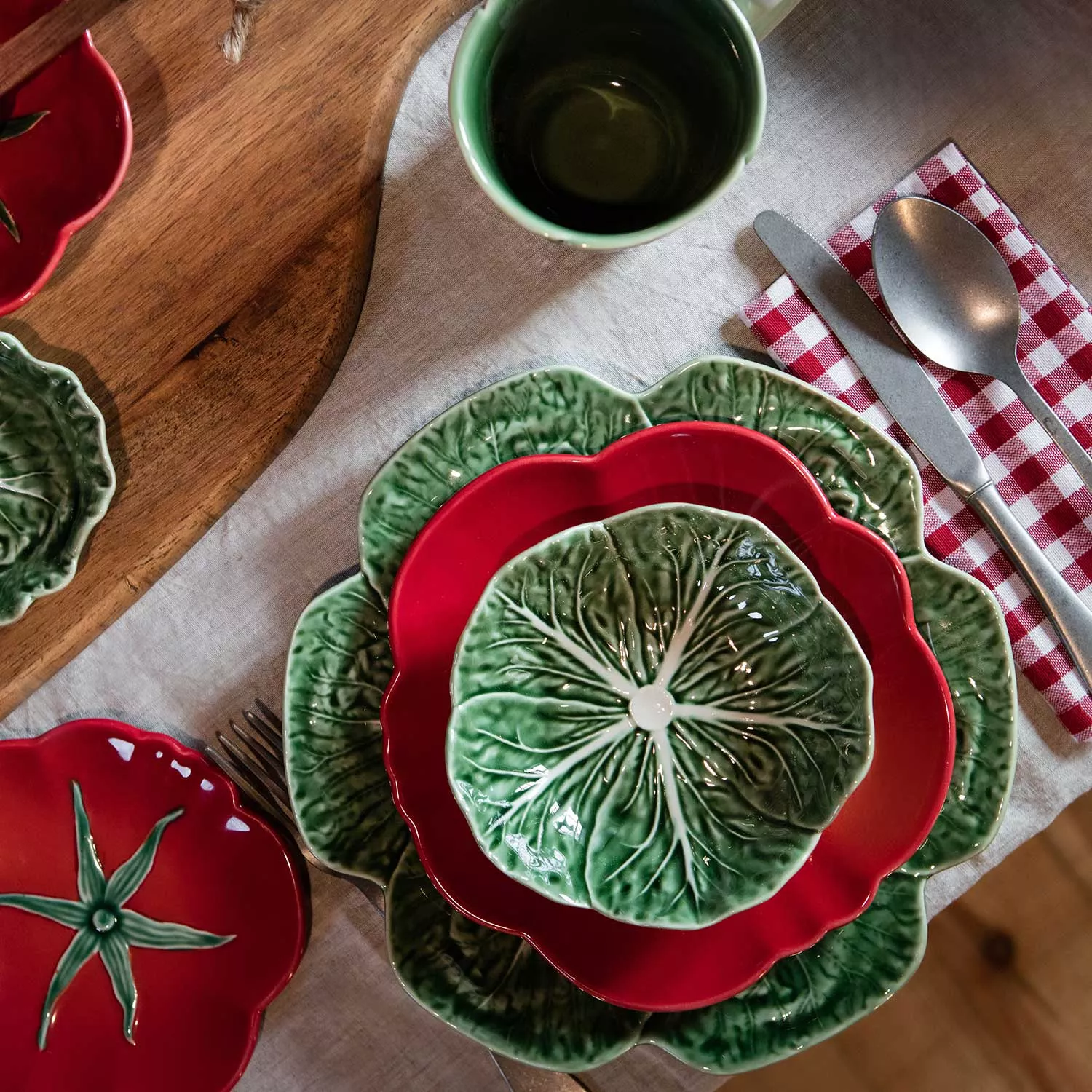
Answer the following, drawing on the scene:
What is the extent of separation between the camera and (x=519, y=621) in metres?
0.44

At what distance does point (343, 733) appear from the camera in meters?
0.46

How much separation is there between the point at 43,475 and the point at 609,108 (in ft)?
1.08

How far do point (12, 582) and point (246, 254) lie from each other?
19 centimetres

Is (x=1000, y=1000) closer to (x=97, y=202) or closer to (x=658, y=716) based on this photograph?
(x=658, y=716)

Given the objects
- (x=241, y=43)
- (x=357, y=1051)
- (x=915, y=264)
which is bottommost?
(x=357, y=1051)

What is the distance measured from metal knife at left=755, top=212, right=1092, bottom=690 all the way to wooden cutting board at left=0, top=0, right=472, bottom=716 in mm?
208


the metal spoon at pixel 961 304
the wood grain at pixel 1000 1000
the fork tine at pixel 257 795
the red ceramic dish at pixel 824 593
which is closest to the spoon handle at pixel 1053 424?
the metal spoon at pixel 961 304

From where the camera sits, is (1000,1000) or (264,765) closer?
(264,765)

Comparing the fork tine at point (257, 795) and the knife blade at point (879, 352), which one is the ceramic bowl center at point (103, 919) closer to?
the fork tine at point (257, 795)

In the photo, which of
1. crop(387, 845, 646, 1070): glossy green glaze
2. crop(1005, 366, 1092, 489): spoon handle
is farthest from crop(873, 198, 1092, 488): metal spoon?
crop(387, 845, 646, 1070): glossy green glaze

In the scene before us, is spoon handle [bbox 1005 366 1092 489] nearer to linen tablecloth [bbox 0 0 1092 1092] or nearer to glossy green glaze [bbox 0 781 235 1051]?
linen tablecloth [bbox 0 0 1092 1092]

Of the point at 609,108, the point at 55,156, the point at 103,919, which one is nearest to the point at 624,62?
the point at 609,108

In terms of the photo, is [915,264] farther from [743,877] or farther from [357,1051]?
[357,1051]

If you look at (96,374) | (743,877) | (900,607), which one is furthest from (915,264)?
(96,374)
